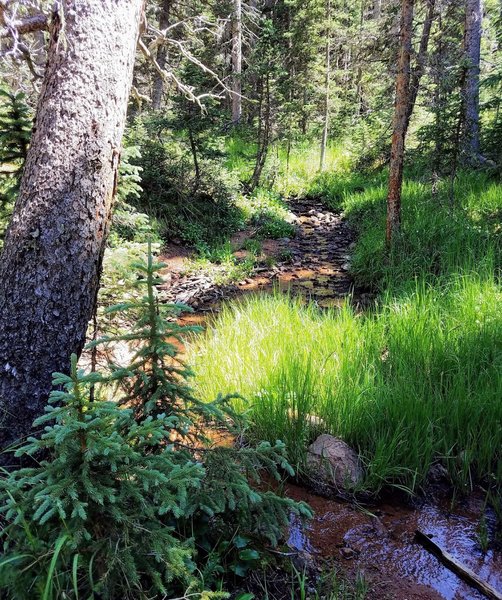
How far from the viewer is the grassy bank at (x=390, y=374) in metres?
3.06

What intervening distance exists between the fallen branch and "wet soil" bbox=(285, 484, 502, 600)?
0.09ft

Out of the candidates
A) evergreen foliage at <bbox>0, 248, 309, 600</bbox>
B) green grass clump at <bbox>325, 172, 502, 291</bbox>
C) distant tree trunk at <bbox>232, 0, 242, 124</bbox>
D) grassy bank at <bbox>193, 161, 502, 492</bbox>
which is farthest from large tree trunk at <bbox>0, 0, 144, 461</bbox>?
distant tree trunk at <bbox>232, 0, 242, 124</bbox>

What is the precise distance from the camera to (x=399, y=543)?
262cm

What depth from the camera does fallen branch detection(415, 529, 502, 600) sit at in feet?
7.30

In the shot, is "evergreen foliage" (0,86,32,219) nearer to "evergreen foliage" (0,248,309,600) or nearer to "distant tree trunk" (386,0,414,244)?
"evergreen foliage" (0,248,309,600)

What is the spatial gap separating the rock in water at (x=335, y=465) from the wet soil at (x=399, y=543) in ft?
0.45

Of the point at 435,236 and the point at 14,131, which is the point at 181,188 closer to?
the point at 435,236

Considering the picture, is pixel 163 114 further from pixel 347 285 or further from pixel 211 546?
pixel 211 546

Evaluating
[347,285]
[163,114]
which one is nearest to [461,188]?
[347,285]

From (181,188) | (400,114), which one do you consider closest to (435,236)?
(400,114)

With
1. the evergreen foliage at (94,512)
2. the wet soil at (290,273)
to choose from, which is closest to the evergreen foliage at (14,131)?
the wet soil at (290,273)

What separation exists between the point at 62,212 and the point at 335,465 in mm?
2561

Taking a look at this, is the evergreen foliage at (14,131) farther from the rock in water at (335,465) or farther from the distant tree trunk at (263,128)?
the distant tree trunk at (263,128)

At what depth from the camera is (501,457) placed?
9.74 feet
